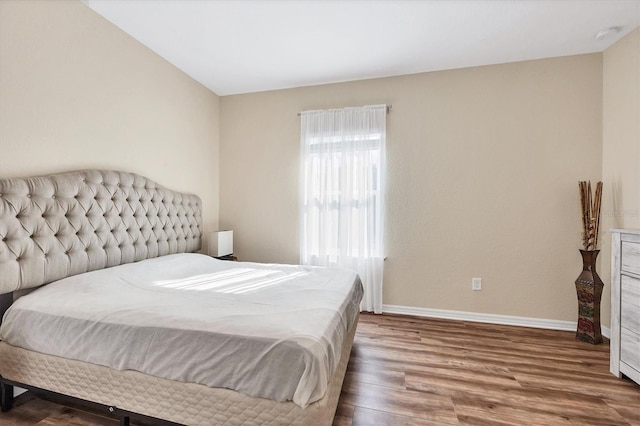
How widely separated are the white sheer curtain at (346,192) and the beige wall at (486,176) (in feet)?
0.48

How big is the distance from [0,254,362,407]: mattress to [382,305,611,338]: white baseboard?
1.46 m

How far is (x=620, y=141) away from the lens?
239 centimetres

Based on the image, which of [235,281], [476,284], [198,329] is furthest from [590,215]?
[198,329]

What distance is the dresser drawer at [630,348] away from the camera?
1.73 metres

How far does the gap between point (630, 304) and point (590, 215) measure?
0.95 metres

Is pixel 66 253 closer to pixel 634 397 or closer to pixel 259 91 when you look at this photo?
pixel 259 91

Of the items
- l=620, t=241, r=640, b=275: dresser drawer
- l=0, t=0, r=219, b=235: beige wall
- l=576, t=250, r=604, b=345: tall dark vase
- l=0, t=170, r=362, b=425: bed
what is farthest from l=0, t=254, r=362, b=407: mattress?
l=576, t=250, r=604, b=345: tall dark vase

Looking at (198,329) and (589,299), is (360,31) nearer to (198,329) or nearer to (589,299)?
(198,329)

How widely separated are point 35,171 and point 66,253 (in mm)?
560

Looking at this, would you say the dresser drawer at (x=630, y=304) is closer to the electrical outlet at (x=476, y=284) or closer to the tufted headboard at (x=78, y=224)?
the electrical outlet at (x=476, y=284)

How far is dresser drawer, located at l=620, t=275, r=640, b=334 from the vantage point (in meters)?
1.74

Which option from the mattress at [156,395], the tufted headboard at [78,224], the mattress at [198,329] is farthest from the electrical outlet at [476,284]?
the tufted headboard at [78,224]

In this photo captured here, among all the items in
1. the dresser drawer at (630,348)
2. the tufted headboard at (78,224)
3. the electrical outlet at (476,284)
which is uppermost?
the tufted headboard at (78,224)

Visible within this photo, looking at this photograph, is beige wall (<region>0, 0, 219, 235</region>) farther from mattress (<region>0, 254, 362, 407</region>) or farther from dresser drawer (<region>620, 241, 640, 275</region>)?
dresser drawer (<region>620, 241, 640, 275</region>)
